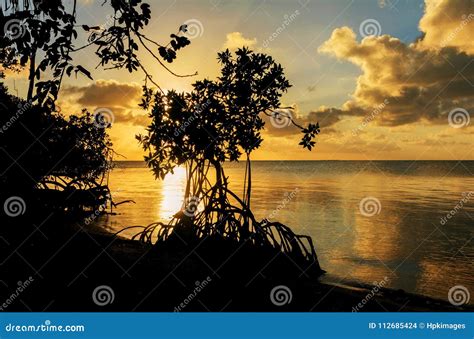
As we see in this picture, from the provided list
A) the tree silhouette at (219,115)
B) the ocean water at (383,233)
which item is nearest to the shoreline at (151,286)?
the tree silhouette at (219,115)

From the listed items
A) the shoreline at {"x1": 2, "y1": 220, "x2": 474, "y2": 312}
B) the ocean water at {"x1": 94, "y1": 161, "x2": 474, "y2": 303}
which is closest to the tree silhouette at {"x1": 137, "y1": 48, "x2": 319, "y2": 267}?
the shoreline at {"x1": 2, "y1": 220, "x2": 474, "y2": 312}

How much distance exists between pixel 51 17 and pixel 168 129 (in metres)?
7.50

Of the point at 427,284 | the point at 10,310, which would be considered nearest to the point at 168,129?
the point at 10,310

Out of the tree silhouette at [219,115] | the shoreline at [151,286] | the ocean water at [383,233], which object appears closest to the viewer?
the shoreline at [151,286]

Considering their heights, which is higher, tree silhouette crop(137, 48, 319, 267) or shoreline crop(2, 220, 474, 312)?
tree silhouette crop(137, 48, 319, 267)

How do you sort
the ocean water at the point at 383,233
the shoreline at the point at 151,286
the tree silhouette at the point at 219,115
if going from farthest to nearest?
the ocean water at the point at 383,233 → the tree silhouette at the point at 219,115 → the shoreline at the point at 151,286

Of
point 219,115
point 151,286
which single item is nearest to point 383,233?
point 219,115

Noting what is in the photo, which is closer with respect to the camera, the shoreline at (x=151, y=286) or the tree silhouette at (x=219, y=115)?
the shoreline at (x=151, y=286)

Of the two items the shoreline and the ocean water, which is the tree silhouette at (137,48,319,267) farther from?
the ocean water

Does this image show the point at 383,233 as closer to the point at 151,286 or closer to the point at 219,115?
the point at 219,115

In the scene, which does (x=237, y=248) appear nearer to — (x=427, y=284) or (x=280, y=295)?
(x=280, y=295)

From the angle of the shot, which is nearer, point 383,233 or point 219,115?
point 219,115

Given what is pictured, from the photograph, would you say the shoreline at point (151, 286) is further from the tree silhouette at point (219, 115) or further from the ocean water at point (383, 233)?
the ocean water at point (383, 233)

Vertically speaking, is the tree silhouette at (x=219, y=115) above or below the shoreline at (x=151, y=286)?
above
